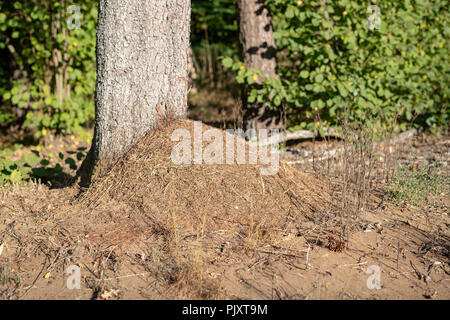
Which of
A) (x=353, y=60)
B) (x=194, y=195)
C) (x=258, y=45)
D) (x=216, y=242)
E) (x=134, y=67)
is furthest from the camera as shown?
(x=258, y=45)

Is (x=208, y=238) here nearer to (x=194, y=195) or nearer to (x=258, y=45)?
(x=194, y=195)

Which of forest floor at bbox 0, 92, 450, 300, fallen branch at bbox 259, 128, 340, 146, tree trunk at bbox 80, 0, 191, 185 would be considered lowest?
forest floor at bbox 0, 92, 450, 300

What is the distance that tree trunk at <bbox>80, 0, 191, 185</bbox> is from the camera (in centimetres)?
433

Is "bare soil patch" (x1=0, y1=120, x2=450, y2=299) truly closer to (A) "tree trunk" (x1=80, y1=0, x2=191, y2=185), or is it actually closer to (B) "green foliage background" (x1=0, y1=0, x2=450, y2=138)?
(A) "tree trunk" (x1=80, y1=0, x2=191, y2=185)

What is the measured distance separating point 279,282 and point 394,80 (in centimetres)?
453

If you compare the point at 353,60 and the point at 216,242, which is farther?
the point at 353,60

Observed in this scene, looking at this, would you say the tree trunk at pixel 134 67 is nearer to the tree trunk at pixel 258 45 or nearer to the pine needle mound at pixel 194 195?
the pine needle mound at pixel 194 195

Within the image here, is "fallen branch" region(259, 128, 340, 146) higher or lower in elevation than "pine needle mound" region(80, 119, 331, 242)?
higher

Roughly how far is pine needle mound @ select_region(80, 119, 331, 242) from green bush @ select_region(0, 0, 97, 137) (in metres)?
3.53

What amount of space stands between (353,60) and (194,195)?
3566mm

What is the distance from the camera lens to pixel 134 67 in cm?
437

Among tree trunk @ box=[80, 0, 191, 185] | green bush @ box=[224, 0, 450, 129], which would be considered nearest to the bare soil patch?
tree trunk @ box=[80, 0, 191, 185]

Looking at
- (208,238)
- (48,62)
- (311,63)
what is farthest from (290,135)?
(48,62)

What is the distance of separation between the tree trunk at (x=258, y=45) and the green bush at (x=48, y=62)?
7.57ft
